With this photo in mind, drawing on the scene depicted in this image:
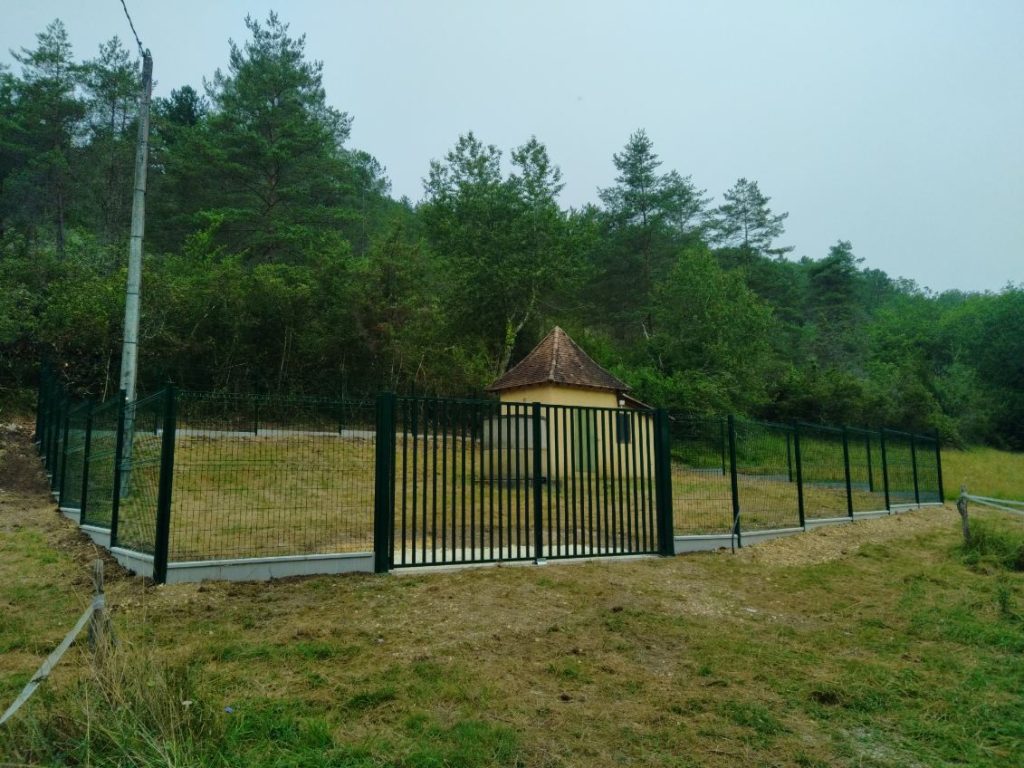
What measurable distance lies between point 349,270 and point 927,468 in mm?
17748

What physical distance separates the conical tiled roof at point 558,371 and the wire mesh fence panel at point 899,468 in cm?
709

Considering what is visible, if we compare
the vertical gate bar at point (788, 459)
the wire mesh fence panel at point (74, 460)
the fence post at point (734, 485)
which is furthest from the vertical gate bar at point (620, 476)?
the wire mesh fence panel at point (74, 460)

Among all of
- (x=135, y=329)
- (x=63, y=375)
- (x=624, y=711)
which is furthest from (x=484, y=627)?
(x=63, y=375)

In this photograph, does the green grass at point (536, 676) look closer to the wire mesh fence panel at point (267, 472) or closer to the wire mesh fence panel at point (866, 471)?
the wire mesh fence panel at point (267, 472)

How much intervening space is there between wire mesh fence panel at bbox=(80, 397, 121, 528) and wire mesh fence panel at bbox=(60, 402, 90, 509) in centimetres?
43

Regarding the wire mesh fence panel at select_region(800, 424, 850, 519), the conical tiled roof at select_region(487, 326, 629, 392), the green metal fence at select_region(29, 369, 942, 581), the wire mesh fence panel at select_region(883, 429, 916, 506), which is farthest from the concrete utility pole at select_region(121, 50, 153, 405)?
the wire mesh fence panel at select_region(883, 429, 916, 506)

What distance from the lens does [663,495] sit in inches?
311

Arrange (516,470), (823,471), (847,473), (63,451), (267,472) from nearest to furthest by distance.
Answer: (267,472) < (516,470) < (63,451) < (823,471) < (847,473)

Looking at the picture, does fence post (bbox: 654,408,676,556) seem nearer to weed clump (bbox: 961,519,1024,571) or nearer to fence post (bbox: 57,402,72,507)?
weed clump (bbox: 961,519,1024,571)

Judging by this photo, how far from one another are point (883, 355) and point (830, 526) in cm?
3843

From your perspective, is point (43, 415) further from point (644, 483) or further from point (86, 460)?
A: point (644, 483)

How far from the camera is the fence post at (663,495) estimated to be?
7.84 metres

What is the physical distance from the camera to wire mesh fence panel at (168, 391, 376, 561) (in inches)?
240

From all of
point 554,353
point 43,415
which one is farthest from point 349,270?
point 43,415
